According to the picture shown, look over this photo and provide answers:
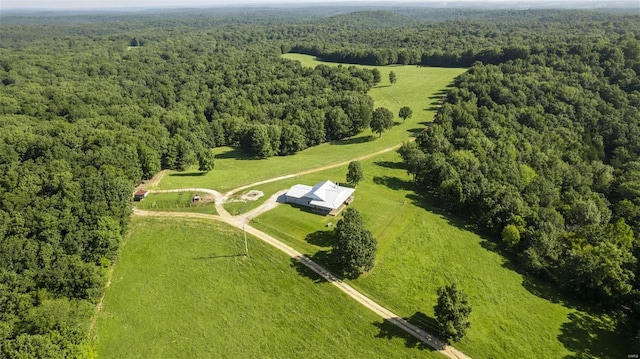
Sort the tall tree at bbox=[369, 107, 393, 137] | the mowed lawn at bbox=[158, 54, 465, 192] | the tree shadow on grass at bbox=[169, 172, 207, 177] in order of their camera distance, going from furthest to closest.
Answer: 1. the tall tree at bbox=[369, 107, 393, 137]
2. the tree shadow on grass at bbox=[169, 172, 207, 177]
3. the mowed lawn at bbox=[158, 54, 465, 192]

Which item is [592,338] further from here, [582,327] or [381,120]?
[381,120]

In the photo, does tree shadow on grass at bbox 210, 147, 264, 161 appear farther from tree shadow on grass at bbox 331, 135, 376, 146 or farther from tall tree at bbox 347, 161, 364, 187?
tall tree at bbox 347, 161, 364, 187

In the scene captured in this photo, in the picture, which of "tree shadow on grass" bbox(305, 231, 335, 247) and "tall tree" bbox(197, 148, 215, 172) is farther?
"tall tree" bbox(197, 148, 215, 172)

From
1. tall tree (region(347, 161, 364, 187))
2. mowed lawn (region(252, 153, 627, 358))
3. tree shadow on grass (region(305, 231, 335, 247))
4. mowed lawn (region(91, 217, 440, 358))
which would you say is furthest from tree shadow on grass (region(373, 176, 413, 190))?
mowed lawn (region(91, 217, 440, 358))

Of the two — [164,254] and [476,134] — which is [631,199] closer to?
[476,134]

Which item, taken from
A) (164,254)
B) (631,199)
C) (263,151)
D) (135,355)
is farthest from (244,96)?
(631,199)

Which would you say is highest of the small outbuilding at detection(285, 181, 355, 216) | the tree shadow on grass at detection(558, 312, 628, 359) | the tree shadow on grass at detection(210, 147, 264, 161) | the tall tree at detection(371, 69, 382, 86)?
the tall tree at detection(371, 69, 382, 86)

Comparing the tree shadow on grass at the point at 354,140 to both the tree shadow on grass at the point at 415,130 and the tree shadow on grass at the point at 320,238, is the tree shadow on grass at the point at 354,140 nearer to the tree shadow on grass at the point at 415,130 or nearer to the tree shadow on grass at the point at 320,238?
the tree shadow on grass at the point at 415,130
